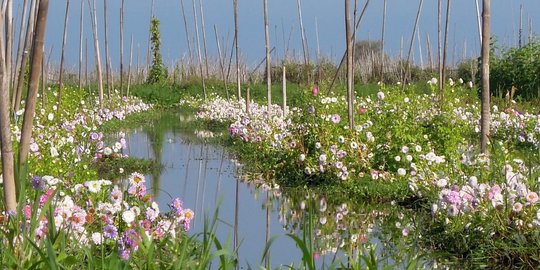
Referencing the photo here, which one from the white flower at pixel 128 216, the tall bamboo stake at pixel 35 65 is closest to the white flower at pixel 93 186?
the white flower at pixel 128 216

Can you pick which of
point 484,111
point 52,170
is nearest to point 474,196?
point 484,111

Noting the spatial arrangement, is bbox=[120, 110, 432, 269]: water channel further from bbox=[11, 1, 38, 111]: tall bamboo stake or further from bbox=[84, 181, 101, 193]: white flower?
bbox=[11, 1, 38, 111]: tall bamboo stake

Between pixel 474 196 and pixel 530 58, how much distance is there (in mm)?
13779

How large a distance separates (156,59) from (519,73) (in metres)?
17.1

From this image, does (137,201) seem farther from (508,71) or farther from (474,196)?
(508,71)

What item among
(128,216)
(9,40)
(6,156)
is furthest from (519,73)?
(6,156)

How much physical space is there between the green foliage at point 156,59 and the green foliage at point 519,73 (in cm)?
1554

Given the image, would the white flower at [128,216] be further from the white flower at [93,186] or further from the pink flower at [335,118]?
the pink flower at [335,118]

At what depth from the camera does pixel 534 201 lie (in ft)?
17.9

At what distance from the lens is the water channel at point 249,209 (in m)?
5.88

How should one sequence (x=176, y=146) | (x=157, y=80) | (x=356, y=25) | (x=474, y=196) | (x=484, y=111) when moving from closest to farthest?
(x=474, y=196) → (x=484, y=111) → (x=356, y=25) → (x=176, y=146) → (x=157, y=80)

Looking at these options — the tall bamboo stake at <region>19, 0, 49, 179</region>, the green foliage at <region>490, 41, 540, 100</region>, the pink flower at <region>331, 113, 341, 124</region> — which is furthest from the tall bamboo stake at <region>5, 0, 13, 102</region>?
the green foliage at <region>490, 41, 540, 100</region>

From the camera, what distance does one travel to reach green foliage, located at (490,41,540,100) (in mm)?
18188

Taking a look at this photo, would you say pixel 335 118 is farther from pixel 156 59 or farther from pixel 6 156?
pixel 156 59
